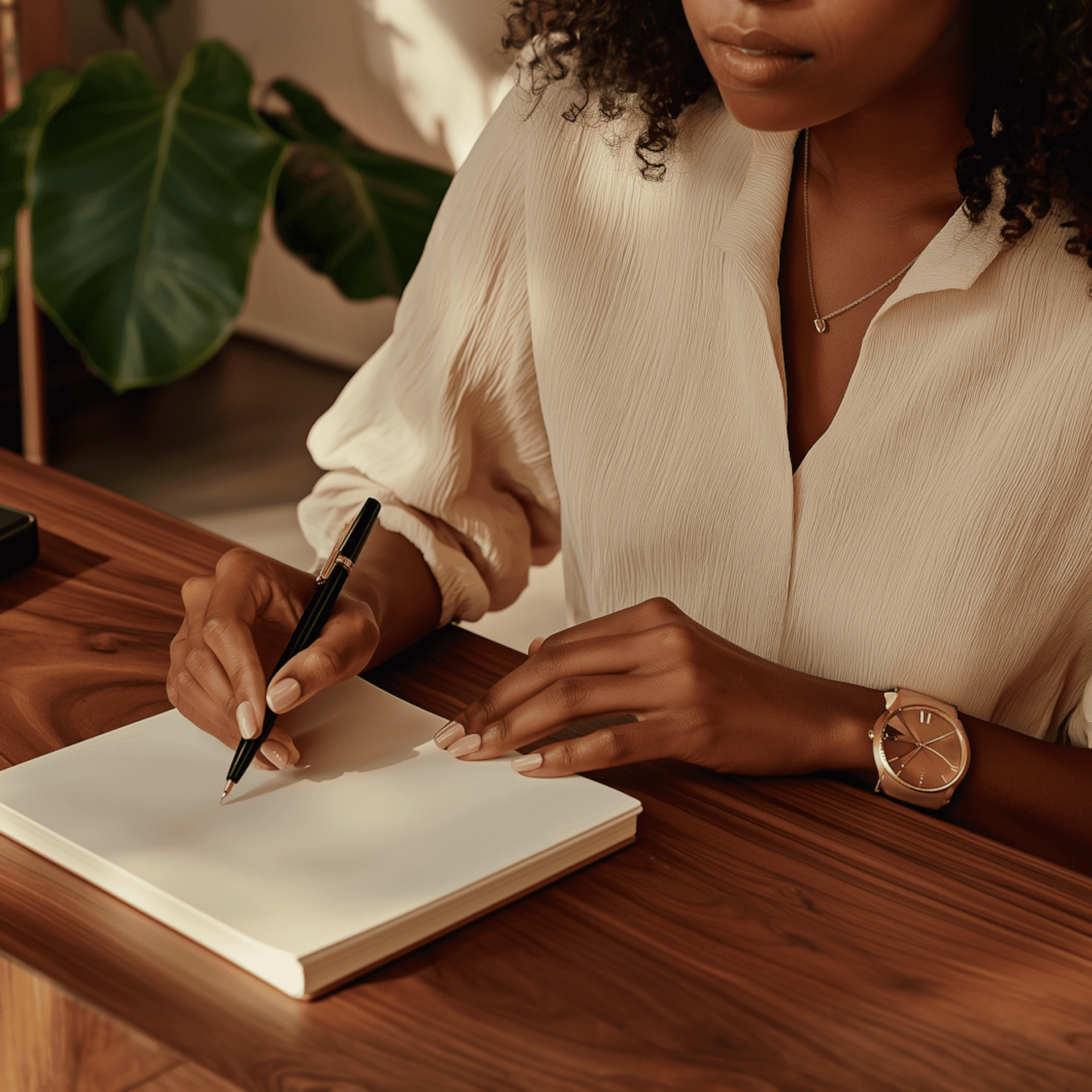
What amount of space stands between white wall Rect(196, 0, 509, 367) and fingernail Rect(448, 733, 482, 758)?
250 cm

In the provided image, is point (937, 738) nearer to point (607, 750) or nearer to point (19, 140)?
point (607, 750)

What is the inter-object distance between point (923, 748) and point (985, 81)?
0.46 metres

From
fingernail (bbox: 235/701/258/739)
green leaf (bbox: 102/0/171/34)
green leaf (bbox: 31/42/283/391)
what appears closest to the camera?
fingernail (bbox: 235/701/258/739)

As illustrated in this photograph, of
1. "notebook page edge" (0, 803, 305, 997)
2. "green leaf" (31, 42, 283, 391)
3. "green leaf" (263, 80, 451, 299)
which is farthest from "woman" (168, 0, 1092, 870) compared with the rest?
"green leaf" (263, 80, 451, 299)

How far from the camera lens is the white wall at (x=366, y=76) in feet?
10.1

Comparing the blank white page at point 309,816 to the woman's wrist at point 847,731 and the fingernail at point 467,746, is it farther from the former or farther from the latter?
the woman's wrist at point 847,731

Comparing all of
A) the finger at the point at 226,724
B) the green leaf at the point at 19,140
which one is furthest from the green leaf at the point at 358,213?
the finger at the point at 226,724

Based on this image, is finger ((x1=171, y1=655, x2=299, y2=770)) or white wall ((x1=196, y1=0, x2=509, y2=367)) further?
white wall ((x1=196, y1=0, x2=509, y2=367))

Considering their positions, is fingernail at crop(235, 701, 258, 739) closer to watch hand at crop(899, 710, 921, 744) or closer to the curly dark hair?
watch hand at crop(899, 710, 921, 744)

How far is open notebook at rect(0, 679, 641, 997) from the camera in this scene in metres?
0.58

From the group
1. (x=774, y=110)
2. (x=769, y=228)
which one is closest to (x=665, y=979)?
(x=774, y=110)

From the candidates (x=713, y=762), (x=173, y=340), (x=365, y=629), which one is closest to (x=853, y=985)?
(x=713, y=762)

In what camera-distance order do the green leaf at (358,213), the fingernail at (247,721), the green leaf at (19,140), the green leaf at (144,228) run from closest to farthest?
the fingernail at (247,721)
the green leaf at (144,228)
the green leaf at (19,140)
the green leaf at (358,213)

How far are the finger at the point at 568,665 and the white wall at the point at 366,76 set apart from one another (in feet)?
7.95
